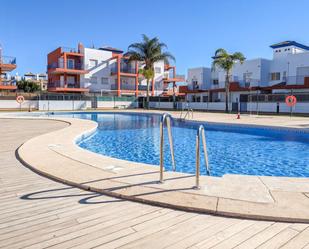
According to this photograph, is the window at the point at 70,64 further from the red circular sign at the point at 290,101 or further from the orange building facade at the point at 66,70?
the red circular sign at the point at 290,101

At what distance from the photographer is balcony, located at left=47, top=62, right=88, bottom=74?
4138 cm

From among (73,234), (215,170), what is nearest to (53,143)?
(215,170)

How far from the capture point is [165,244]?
2.70 m

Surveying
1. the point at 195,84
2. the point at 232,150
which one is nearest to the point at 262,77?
the point at 195,84

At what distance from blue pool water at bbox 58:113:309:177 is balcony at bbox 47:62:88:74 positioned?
102 ft

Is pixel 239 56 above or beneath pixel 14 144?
above

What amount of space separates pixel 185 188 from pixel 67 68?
139ft

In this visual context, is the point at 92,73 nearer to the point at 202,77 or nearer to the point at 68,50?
the point at 68,50

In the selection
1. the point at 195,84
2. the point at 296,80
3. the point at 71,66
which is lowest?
the point at 296,80

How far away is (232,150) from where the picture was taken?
10500 millimetres

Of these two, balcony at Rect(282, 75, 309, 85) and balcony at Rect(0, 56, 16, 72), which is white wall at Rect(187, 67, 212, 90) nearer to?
balcony at Rect(282, 75, 309, 85)

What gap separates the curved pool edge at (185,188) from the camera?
3.48m

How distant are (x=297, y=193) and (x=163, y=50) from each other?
121 ft

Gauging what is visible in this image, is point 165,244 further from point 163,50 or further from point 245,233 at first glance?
point 163,50
